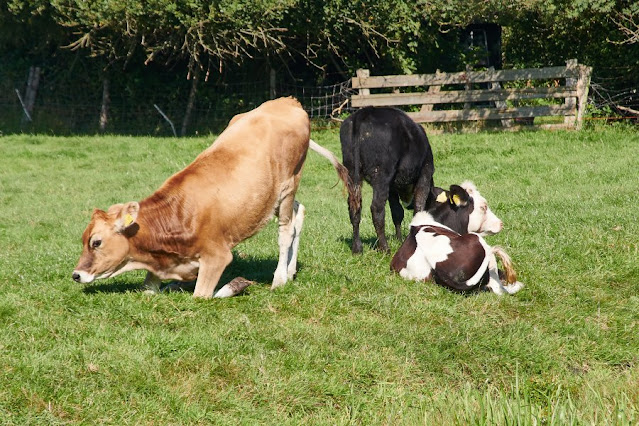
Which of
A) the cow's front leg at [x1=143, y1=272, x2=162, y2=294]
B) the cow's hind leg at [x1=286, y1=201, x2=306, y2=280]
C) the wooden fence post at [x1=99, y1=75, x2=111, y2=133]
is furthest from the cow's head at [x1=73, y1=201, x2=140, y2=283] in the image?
the wooden fence post at [x1=99, y1=75, x2=111, y2=133]

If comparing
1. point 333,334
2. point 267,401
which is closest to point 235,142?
point 333,334

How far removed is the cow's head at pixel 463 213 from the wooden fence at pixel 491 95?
37.0ft

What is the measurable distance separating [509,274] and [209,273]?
275 centimetres

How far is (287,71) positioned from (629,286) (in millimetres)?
18065

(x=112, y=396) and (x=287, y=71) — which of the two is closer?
(x=112, y=396)

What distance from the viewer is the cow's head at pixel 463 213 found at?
8.70m

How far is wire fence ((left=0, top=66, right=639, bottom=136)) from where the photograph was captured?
2375 centimetres

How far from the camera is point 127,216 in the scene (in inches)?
266

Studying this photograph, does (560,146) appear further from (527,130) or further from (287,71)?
(287,71)

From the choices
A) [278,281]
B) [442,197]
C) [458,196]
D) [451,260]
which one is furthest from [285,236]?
[458,196]

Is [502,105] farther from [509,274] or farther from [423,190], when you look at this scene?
[509,274]

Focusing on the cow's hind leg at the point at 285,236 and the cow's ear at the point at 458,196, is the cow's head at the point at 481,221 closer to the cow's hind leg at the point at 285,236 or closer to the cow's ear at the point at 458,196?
the cow's ear at the point at 458,196

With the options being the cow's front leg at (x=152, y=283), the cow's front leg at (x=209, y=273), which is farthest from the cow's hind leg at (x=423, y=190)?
the cow's front leg at (x=152, y=283)

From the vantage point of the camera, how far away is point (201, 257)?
22.8 ft
